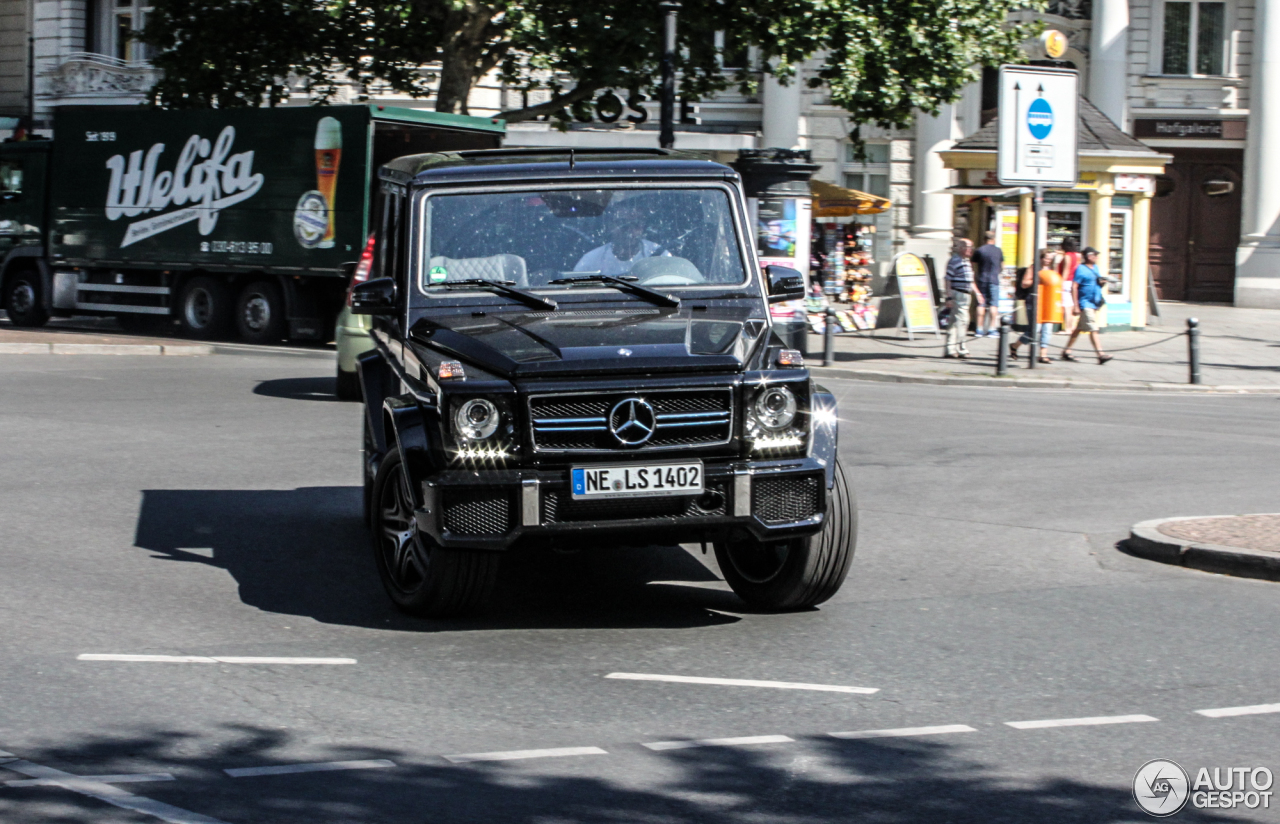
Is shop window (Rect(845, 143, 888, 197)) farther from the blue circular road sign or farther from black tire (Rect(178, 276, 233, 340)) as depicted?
black tire (Rect(178, 276, 233, 340))

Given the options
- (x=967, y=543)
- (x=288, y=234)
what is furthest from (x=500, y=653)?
(x=288, y=234)

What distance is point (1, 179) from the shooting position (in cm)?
2620

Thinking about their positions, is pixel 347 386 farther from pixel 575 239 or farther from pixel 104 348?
pixel 575 239

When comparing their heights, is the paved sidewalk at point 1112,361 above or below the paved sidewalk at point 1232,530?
above

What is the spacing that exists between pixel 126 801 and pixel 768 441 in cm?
288

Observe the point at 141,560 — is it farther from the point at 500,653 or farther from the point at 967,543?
the point at 967,543

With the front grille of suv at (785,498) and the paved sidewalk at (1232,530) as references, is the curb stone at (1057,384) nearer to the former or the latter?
the paved sidewalk at (1232,530)

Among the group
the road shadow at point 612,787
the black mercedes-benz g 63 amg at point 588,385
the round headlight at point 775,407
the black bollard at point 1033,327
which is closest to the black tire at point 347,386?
the black mercedes-benz g 63 amg at point 588,385

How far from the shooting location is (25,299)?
26.2 meters

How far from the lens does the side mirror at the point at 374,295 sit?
715 cm

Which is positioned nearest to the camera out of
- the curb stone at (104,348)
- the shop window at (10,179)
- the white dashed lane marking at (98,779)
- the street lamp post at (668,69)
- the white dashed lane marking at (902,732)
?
the white dashed lane marking at (98,779)

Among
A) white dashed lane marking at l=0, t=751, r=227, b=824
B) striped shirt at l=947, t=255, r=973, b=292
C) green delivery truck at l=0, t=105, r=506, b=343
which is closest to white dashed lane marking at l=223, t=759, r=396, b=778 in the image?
white dashed lane marking at l=0, t=751, r=227, b=824

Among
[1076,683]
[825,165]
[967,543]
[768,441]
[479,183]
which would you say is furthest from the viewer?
[825,165]

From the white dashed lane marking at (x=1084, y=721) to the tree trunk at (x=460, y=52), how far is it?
22.7 meters
